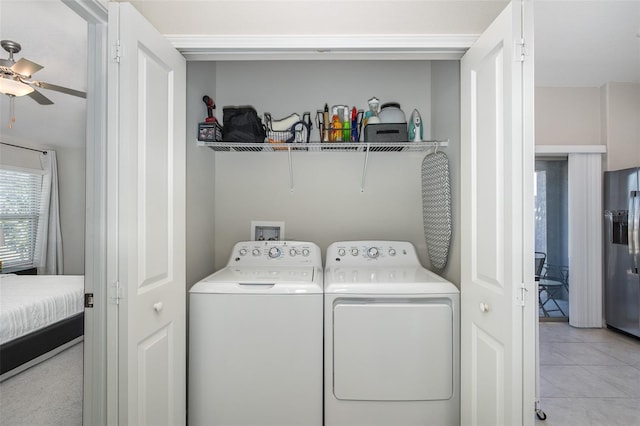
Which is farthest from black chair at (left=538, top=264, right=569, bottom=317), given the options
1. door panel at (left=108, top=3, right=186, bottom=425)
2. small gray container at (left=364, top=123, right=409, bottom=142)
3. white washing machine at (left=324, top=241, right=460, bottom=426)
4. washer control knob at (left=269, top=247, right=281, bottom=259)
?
door panel at (left=108, top=3, right=186, bottom=425)

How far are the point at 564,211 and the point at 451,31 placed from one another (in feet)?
9.66

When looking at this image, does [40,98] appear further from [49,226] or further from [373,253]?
[373,253]

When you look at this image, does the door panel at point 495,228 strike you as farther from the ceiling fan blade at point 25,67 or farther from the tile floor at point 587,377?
the ceiling fan blade at point 25,67

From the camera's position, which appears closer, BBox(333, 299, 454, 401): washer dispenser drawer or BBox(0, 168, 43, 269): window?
BBox(0, 168, 43, 269): window

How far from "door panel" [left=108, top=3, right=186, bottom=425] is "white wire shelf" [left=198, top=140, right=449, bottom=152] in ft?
2.06

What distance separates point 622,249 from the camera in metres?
3.68

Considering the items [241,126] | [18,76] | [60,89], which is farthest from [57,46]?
[241,126]

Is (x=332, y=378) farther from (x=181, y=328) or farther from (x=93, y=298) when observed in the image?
(x=93, y=298)

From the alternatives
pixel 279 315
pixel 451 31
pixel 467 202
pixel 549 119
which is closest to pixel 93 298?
pixel 279 315

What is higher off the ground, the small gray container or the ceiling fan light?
the small gray container

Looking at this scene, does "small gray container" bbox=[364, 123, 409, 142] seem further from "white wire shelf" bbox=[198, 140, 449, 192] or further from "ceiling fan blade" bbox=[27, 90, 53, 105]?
"ceiling fan blade" bbox=[27, 90, 53, 105]

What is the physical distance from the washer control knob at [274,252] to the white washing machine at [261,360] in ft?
1.82

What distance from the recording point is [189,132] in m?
2.13

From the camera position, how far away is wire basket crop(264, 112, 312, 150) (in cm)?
246
